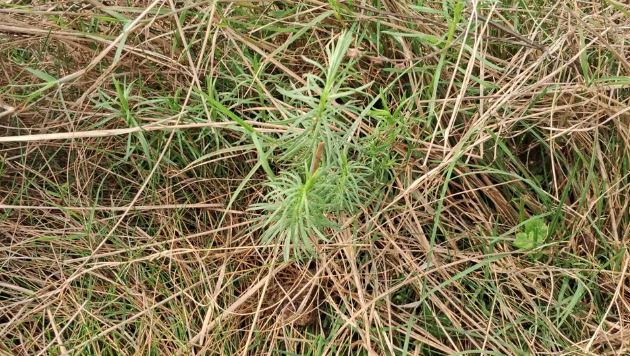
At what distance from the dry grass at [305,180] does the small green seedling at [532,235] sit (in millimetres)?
20

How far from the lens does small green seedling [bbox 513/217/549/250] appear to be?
1929 mm

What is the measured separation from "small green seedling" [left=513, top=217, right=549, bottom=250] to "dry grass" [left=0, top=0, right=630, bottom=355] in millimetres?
20

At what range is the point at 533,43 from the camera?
2.05 metres

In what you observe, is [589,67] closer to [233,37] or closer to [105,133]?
[233,37]

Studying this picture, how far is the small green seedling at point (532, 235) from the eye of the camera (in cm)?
193

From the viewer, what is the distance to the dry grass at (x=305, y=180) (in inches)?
75.2

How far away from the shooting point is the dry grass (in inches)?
75.2

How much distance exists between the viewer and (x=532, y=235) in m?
1.94

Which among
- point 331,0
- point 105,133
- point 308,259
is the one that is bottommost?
point 308,259

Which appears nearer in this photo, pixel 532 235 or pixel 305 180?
pixel 305 180

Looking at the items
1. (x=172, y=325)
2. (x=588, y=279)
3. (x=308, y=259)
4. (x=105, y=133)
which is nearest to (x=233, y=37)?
(x=105, y=133)

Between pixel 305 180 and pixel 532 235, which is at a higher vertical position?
pixel 305 180

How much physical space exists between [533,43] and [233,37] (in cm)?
77

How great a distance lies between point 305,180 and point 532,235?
0.57 metres
